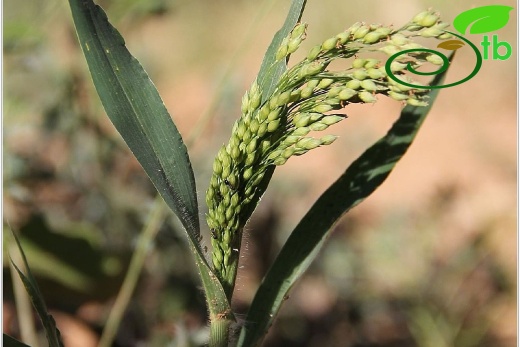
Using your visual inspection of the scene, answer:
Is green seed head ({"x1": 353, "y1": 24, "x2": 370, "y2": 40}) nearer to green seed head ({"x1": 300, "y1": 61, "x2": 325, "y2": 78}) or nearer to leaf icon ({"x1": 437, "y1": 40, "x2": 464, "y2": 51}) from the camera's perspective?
green seed head ({"x1": 300, "y1": 61, "x2": 325, "y2": 78})

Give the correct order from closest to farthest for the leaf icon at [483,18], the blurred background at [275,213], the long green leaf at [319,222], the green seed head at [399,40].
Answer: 1. the green seed head at [399,40]
2. the long green leaf at [319,222]
3. the leaf icon at [483,18]
4. the blurred background at [275,213]

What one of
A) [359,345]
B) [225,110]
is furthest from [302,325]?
[225,110]

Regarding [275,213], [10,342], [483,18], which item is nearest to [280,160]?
[10,342]

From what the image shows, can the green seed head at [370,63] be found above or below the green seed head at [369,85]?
above

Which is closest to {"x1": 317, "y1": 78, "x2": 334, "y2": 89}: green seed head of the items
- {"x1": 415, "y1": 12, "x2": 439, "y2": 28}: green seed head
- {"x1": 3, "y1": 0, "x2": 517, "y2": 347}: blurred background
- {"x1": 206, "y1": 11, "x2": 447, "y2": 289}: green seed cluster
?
{"x1": 206, "y1": 11, "x2": 447, "y2": 289}: green seed cluster

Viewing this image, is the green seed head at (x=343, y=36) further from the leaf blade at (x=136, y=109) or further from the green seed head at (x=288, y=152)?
the leaf blade at (x=136, y=109)

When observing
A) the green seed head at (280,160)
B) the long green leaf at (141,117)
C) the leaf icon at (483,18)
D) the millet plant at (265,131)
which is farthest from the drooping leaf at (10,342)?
the leaf icon at (483,18)

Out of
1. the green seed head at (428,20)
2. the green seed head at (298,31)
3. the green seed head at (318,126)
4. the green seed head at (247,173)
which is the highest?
the green seed head at (298,31)
